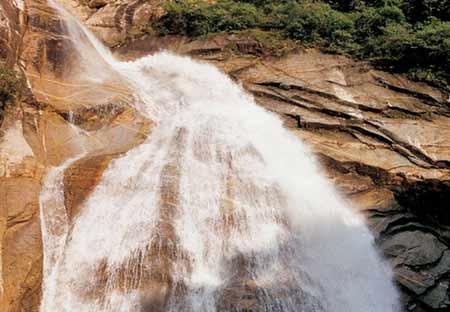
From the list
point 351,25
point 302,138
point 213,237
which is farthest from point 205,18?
point 213,237

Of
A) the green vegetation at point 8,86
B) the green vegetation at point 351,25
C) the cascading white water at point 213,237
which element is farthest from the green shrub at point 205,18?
the green vegetation at point 8,86

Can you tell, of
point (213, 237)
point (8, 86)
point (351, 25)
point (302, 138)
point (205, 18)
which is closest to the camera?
point (213, 237)

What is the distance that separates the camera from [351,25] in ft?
49.3

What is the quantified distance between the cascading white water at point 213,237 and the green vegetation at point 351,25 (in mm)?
5580

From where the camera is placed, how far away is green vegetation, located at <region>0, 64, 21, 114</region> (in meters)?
8.81

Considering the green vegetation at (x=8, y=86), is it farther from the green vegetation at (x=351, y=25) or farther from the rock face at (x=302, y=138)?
the green vegetation at (x=351, y=25)

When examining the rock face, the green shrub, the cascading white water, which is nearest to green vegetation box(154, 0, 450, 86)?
the green shrub

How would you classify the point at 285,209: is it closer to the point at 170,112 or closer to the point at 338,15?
the point at 170,112

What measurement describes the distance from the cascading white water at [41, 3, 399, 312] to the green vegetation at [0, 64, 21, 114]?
2941mm

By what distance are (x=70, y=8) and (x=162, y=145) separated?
11755mm

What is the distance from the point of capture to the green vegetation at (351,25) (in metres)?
12.7

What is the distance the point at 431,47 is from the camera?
1250cm

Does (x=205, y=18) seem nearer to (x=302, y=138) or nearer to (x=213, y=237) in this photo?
(x=302, y=138)

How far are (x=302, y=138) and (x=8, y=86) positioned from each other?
7.33 meters
